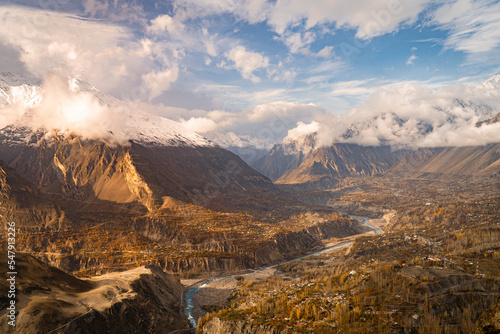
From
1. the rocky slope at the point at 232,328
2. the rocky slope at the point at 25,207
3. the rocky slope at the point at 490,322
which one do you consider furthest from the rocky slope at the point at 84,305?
the rocky slope at the point at 25,207

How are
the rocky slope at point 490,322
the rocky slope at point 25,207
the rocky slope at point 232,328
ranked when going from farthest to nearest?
the rocky slope at point 25,207
the rocky slope at point 232,328
the rocky slope at point 490,322

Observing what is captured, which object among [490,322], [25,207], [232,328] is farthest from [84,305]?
[25,207]

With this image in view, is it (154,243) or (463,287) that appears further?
(154,243)

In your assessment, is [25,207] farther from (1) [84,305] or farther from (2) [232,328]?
(2) [232,328]

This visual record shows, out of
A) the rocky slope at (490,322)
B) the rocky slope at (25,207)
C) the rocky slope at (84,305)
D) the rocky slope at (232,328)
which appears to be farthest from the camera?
→ the rocky slope at (25,207)

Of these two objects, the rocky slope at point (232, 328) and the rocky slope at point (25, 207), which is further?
the rocky slope at point (25, 207)

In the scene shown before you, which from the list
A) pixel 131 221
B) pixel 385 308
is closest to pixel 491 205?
pixel 385 308

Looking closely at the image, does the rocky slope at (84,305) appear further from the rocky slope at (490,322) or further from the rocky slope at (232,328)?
the rocky slope at (490,322)

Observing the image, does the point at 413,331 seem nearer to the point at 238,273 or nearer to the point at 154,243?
the point at 238,273

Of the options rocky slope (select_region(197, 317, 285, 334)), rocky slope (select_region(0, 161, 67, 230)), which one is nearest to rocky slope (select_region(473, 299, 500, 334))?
rocky slope (select_region(197, 317, 285, 334))
